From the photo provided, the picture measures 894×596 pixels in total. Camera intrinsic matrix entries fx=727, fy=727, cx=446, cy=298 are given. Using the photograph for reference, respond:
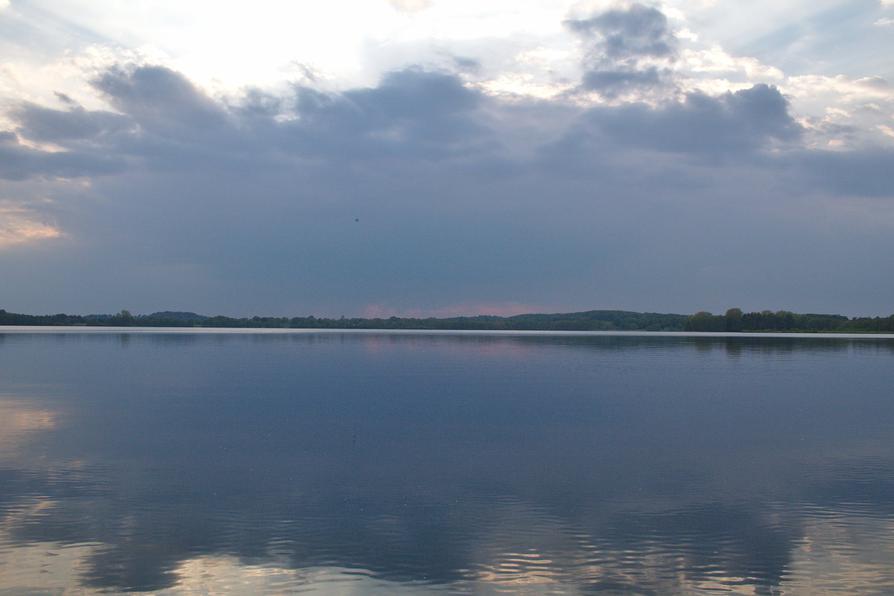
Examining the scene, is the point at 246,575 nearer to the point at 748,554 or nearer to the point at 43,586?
the point at 43,586

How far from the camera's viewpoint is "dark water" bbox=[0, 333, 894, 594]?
10398 mm

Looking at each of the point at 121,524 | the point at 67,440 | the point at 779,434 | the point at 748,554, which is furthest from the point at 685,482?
the point at 67,440

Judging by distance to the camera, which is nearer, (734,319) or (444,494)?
(444,494)

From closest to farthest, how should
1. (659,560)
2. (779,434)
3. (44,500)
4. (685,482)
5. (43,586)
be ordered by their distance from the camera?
1. (43,586)
2. (659,560)
3. (44,500)
4. (685,482)
5. (779,434)

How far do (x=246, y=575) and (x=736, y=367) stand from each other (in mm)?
49273

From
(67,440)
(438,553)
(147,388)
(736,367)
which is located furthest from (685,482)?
(736,367)

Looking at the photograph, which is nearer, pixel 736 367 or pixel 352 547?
pixel 352 547

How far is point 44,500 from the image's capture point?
45.6 feet

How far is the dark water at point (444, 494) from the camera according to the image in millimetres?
10398

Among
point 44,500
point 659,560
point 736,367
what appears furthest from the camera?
point 736,367

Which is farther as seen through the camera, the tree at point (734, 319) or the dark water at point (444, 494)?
the tree at point (734, 319)

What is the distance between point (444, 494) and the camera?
14695 mm

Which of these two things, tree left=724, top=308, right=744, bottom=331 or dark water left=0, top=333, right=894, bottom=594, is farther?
tree left=724, top=308, right=744, bottom=331

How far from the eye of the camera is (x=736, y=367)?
53.2m
